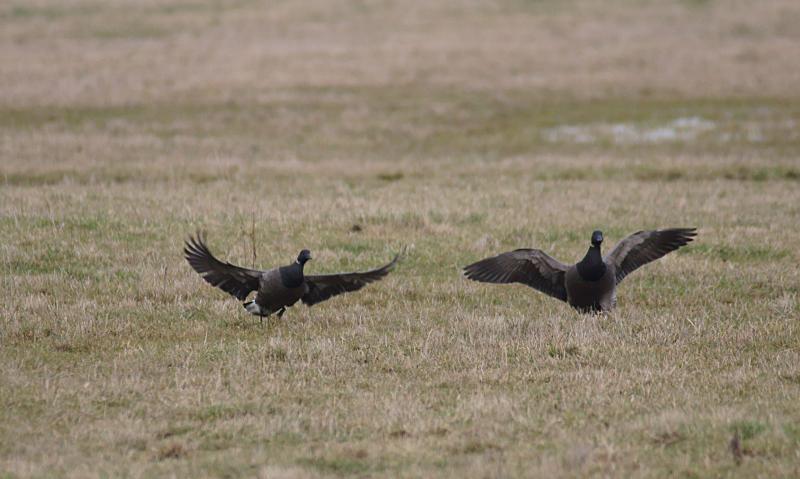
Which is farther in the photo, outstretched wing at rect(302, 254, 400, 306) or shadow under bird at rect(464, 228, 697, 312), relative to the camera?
shadow under bird at rect(464, 228, 697, 312)

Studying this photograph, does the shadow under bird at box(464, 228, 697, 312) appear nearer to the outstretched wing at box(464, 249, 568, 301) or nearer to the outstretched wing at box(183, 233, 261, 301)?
the outstretched wing at box(464, 249, 568, 301)

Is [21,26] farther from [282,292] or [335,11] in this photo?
[282,292]

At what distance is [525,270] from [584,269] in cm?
88

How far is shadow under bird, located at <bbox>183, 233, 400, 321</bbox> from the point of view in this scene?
35.4 feet

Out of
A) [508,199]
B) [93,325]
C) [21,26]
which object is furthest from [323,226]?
[21,26]

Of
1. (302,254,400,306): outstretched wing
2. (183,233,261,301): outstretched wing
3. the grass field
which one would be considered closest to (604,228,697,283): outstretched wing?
the grass field

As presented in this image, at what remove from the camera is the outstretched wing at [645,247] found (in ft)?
38.5

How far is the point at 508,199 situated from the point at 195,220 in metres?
6.24

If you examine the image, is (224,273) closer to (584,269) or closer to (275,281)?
(275,281)

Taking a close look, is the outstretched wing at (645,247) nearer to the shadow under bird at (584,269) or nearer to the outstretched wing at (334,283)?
the shadow under bird at (584,269)

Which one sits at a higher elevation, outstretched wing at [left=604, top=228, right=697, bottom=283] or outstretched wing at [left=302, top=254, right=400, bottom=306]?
outstretched wing at [left=604, top=228, right=697, bottom=283]

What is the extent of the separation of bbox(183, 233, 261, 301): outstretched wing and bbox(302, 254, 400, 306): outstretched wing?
601 mm

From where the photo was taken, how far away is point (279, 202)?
18.8 meters

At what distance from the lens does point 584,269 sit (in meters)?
11.0
